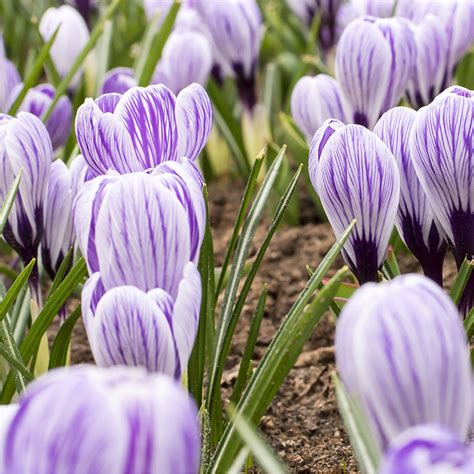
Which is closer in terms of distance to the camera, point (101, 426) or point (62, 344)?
point (101, 426)

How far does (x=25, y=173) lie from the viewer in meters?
1.33

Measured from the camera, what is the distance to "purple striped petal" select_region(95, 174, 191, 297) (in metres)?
0.91

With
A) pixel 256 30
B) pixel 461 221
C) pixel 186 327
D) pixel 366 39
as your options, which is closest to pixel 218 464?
pixel 186 327

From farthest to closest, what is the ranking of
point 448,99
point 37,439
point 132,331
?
1. point 448,99
2. point 132,331
3. point 37,439

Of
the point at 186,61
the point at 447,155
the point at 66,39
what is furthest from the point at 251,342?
the point at 66,39

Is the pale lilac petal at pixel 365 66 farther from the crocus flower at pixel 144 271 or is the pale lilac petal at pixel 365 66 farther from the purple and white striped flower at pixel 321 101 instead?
the crocus flower at pixel 144 271

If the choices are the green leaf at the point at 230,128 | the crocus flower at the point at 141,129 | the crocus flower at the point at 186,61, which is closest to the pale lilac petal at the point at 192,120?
the crocus flower at the point at 141,129

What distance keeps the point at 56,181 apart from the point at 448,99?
0.57 m

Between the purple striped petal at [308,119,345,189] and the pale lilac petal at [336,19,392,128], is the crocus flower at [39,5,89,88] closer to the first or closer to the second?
the pale lilac petal at [336,19,392,128]

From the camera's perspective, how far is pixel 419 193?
119 centimetres

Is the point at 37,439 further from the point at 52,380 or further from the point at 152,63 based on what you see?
the point at 152,63

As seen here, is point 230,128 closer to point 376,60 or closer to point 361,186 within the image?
point 376,60

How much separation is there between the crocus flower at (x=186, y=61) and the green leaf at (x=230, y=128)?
0.12 meters

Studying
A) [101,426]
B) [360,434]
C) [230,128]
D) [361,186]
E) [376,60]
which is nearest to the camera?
[101,426]
